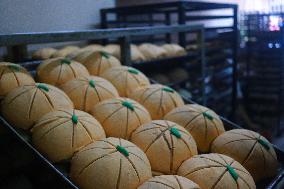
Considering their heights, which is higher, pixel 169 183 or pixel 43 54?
pixel 43 54

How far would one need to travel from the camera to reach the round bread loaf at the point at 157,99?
199cm

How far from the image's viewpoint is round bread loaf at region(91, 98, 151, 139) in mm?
1707

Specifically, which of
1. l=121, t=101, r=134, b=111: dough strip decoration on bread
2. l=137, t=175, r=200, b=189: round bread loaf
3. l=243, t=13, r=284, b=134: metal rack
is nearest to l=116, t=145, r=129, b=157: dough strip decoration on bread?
l=137, t=175, r=200, b=189: round bread loaf

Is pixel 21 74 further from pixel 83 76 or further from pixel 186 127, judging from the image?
pixel 186 127

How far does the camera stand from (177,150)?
1.56m

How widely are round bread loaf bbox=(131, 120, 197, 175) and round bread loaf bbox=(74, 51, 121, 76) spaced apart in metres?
0.74

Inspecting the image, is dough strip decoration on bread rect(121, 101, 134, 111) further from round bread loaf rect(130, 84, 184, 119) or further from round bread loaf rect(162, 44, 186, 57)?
round bread loaf rect(162, 44, 186, 57)

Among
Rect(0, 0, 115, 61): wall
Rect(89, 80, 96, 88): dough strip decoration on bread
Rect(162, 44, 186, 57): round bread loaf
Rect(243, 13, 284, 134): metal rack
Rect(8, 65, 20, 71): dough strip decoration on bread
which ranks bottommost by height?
Rect(243, 13, 284, 134): metal rack

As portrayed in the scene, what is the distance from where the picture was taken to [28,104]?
5.28ft

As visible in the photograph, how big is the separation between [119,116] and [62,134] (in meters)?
0.36

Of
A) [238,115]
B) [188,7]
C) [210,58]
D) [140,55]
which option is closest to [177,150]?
[140,55]

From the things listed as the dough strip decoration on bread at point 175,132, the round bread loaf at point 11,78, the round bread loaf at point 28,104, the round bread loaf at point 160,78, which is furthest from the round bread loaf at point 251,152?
the round bread loaf at point 160,78

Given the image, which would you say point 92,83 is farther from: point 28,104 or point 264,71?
point 264,71

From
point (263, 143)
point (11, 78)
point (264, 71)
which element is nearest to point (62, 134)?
point (11, 78)
